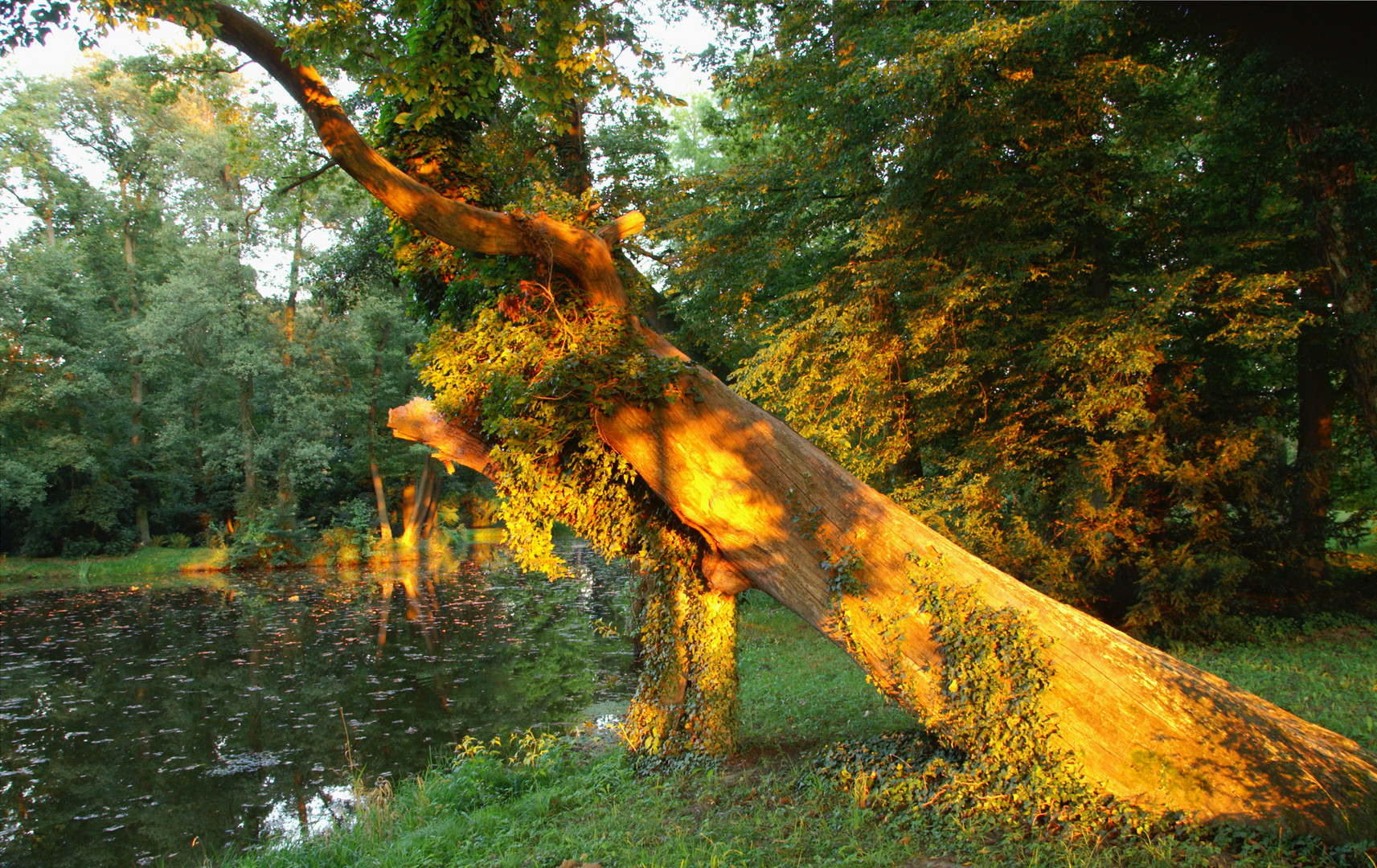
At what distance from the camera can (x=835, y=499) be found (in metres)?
5.54

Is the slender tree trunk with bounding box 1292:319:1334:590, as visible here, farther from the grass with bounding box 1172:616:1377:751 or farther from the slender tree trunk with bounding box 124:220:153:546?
the slender tree trunk with bounding box 124:220:153:546

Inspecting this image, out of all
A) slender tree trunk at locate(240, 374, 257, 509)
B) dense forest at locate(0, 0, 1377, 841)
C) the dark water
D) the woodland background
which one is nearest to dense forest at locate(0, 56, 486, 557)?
slender tree trunk at locate(240, 374, 257, 509)

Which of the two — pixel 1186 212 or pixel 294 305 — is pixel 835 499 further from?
pixel 294 305

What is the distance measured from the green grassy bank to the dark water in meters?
1.82

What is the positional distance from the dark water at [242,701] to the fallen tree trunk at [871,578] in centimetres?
479

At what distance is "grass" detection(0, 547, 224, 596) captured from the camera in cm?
2597

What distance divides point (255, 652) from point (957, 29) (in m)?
16.2

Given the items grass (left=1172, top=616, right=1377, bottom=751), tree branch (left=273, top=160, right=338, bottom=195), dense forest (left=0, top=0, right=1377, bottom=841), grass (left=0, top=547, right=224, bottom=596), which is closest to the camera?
dense forest (left=0, top=0, right=1377, bottom=841)

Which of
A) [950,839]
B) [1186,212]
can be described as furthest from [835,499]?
[1186,212]

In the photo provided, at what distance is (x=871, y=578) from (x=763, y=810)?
1.64 m

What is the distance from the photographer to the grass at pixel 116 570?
26.0 m

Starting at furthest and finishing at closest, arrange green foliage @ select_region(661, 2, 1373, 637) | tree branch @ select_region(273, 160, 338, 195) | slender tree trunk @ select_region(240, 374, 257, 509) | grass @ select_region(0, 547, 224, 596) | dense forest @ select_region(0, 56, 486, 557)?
slender tree trunk @ select_region(240, 374, 257, 509), dense forest @ select_region(0, 56, 486, 557), grass @ select_region(0, 547, 224, 596), green foliage @ select_region(661, 2, 1373, 637), tree branch @ select_region(273, 160, 338, 195)

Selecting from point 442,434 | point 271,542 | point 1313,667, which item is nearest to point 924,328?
point 1313,667

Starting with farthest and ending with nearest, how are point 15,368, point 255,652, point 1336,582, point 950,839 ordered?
point 15,368, point 255,652, point 1336,582, point 950,839
